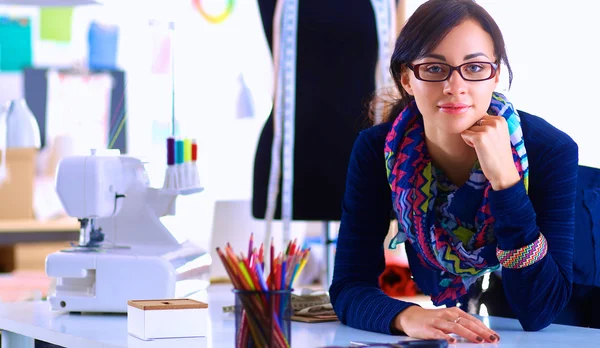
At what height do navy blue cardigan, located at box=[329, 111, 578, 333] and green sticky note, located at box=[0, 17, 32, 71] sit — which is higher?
green sticky note, located at box=[0, 17, 32, 71]

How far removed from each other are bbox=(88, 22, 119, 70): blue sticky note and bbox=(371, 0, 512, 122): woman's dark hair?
484cm

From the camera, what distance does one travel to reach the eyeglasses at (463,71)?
1.59 meters

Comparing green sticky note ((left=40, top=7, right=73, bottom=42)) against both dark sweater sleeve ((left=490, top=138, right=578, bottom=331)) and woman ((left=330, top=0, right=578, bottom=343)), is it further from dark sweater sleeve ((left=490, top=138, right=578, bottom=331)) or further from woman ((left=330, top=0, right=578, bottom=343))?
dark sweater sleeve ((left=490, top=138, right=578, bottom=331))

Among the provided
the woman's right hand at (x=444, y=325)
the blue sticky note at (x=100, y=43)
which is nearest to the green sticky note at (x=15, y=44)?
the blue sticky note at (x=100, y=43)

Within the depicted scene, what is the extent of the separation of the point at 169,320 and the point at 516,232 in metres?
0.62

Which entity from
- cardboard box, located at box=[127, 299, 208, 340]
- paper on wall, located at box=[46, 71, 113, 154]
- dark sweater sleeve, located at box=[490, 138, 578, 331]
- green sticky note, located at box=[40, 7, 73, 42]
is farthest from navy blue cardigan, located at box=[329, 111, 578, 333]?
green sticky note, located at box=[40, 7, 73, 42]

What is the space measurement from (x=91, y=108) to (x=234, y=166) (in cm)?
137

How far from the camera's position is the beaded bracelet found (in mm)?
1555

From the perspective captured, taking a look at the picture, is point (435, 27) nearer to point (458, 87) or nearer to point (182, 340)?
point (458, 87)

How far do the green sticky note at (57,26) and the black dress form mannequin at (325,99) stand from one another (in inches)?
149

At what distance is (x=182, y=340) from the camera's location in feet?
4.73

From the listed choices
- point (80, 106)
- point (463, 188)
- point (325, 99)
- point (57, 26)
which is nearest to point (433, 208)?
point (463, 188)

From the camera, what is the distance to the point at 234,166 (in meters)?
5.45

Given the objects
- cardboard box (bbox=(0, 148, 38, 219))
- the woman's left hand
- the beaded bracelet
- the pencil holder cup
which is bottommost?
cardboard box (bbox=(0, 148, 38, 219))
